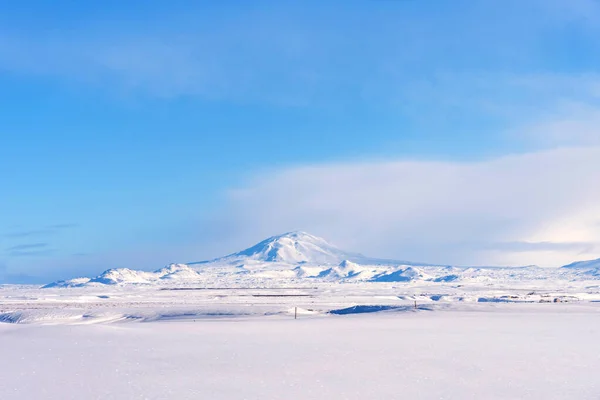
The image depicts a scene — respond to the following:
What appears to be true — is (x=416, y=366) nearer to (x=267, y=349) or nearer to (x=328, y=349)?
(x=328, y=349)

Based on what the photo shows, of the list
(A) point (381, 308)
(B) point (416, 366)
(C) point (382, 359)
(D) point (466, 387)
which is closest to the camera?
(D) point (466, 387)

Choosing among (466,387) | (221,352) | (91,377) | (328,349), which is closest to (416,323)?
(328,349)

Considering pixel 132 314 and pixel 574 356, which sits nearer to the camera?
pixel 574 356

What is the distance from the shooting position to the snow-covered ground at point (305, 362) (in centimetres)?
1619

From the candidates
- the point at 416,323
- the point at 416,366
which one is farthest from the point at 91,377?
the point at 416,323

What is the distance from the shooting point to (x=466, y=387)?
54.7 ft

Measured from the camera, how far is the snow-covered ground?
16.2m

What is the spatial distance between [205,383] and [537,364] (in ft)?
32.7

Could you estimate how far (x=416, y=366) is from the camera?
19.8m

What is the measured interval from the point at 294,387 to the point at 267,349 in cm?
735

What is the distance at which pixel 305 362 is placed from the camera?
20641 mm

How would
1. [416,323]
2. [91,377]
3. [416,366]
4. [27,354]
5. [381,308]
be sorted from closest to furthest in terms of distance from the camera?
1. [91,377]
2. [416,366]
3. [27,354]
4. [416,323]
5. [381,308]

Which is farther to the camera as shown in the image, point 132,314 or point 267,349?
point 132,314

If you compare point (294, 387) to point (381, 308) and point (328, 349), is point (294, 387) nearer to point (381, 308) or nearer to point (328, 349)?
point (328, 349)
